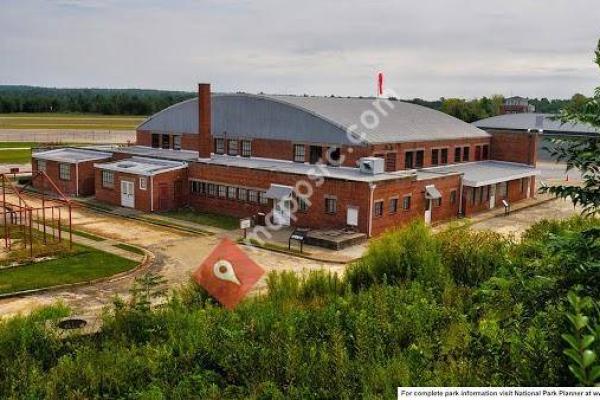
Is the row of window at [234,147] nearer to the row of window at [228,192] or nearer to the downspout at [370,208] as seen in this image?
the row of window at [228,192]

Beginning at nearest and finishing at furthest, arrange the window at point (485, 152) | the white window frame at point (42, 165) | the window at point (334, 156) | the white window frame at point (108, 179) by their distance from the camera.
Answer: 1. the window at point (334, 156)
2. the white window frame at point (108, 179)
3. the white window frame at point (42, 165)
4. the window at point (485, 152)

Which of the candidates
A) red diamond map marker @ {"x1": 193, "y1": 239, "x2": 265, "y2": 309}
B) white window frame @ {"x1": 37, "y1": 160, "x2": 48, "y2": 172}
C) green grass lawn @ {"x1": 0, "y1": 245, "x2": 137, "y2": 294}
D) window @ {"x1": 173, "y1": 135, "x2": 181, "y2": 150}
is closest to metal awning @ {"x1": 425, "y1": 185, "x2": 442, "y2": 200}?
red diamond map marker @ {"x1": 193, "y1": 239, "x2": 265, "y2": 309}

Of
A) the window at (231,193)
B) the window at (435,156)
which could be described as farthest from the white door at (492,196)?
the window at (231,193)

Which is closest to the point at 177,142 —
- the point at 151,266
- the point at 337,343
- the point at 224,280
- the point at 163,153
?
the point at 163,153

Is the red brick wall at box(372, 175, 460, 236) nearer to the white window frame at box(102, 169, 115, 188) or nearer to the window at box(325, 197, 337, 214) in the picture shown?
the window at box(325, 197, 337, 214)

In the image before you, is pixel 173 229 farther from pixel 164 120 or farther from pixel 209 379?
pixel 209 379
